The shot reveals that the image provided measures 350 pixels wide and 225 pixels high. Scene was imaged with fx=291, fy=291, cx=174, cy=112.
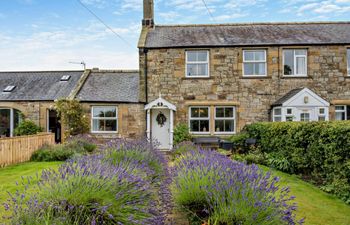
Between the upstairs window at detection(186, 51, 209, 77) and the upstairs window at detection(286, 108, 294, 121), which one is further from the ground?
the upstairs window at detection(186, 51, 209, 77)

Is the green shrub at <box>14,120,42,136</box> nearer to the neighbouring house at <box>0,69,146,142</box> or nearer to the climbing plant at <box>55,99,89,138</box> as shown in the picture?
the neighbouring house at <box>0,69,146,142</box>

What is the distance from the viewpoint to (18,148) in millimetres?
11328

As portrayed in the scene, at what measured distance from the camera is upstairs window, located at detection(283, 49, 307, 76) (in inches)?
606

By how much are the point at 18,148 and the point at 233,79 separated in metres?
10.6

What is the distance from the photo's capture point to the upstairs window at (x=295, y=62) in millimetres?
15391

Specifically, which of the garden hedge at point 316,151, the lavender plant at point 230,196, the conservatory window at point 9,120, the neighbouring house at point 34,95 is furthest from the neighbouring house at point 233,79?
the lavender plant at point 230,196

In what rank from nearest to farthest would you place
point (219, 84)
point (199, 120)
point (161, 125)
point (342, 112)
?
1. point (342, 112)
2. point (219, 84)
3. point (199, 120)
4. point (161, 125)

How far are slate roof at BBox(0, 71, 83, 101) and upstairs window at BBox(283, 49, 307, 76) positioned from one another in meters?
12.4

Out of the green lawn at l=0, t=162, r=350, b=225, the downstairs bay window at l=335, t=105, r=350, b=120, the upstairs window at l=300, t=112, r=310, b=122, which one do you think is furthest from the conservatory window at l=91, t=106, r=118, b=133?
the downstairs bay window at l=335, t=105, r=350, b=120

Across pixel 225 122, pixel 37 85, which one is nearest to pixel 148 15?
pixel 225 122

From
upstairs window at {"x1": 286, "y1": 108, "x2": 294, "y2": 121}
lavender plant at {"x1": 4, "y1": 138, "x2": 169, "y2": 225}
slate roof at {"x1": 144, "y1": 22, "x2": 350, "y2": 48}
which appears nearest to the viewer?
lavender plant at {"x1": 4, "y1": 138, "x2": 169, "y2": 225}

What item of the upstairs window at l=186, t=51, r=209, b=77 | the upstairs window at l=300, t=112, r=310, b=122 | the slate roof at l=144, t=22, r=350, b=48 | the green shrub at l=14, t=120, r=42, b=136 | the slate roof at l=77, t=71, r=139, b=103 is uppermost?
the slate roof at l=144, t=22, r=350, b=48

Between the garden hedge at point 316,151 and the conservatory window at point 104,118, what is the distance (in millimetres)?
8036

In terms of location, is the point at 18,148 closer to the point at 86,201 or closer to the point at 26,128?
the point at 26,128
